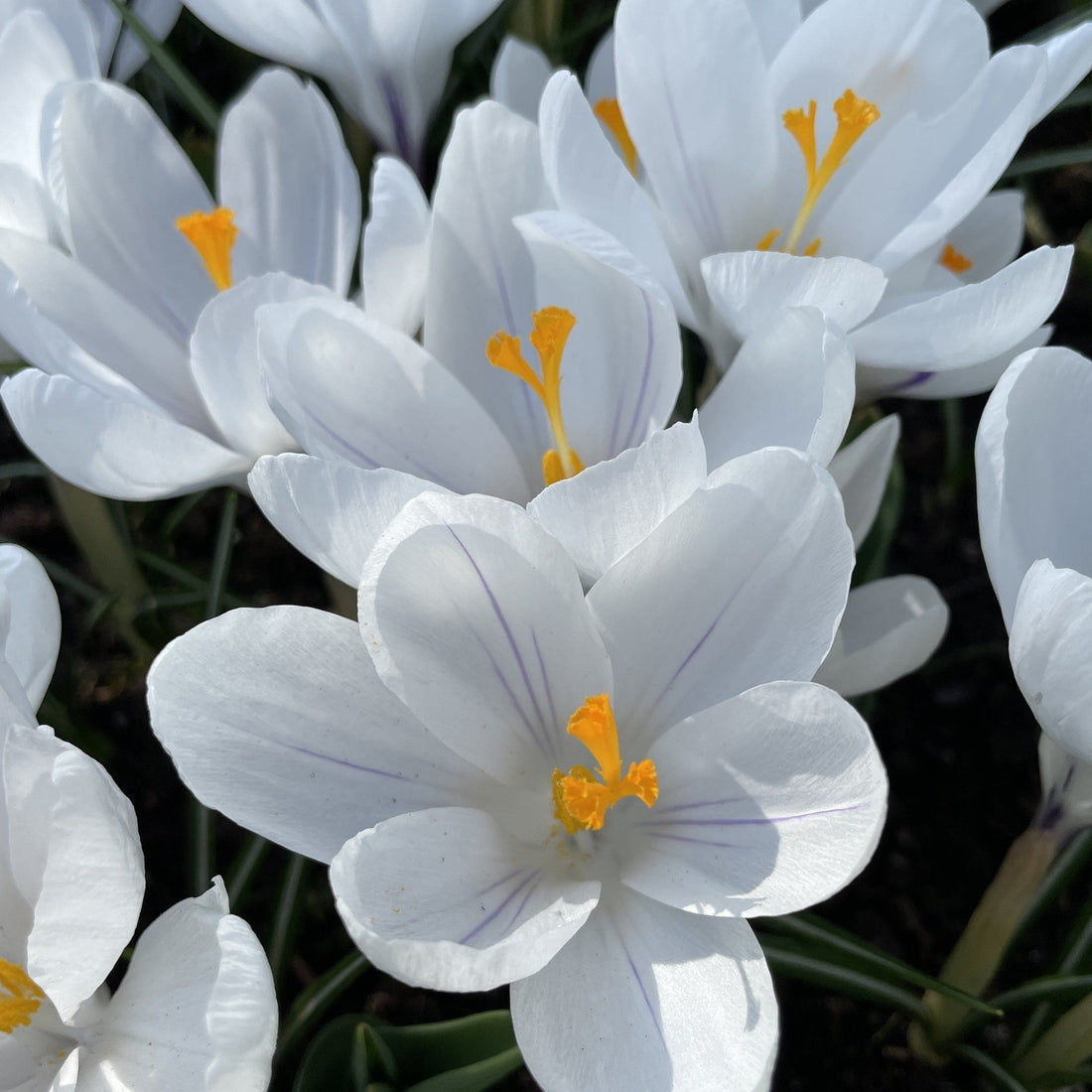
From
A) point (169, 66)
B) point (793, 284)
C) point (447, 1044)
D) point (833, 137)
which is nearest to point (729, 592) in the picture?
point (793, 284)

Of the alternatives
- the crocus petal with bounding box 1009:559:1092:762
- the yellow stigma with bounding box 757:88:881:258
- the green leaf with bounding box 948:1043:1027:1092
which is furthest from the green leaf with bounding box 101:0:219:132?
the green leaf with bounding box 948:1043:1027:1092

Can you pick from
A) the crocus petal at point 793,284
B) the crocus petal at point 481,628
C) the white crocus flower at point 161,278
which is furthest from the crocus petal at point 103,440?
the crocus petal at point 793,284

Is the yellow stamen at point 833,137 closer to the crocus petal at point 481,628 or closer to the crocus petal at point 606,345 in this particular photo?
the crocus petal at point 606,345

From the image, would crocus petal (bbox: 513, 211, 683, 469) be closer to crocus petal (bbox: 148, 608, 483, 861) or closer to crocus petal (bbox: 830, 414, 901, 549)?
crocus petal (bbox: 830, 414, 901, 549)

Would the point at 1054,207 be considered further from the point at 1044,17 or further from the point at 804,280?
the point at 804,280

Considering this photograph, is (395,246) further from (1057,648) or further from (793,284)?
(1057,648)

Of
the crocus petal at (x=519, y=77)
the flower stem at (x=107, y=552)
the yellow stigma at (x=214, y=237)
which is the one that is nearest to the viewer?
the yellow stigma at (x=214, y=237)
